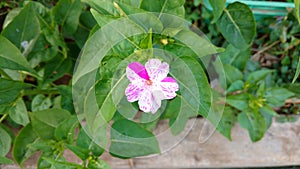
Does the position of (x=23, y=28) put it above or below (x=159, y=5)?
below

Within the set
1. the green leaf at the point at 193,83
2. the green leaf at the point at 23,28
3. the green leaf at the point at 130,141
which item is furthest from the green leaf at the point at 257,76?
the green leaf at the point at 23,28

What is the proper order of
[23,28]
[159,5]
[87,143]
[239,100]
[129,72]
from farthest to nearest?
[239,100], [23,28], [87,143], [159,5], [129,72]

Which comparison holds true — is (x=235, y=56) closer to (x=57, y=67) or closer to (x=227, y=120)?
(x=227, y=120)

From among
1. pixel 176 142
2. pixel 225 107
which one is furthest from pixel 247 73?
pixel 176 142

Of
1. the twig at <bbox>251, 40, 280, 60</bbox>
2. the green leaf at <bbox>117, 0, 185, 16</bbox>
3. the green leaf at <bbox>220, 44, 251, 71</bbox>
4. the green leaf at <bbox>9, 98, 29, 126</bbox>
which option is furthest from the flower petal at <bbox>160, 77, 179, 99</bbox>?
the twig at <bbox>251, 40, 280, 60</bbox>

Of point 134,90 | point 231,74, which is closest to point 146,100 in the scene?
point 134,90

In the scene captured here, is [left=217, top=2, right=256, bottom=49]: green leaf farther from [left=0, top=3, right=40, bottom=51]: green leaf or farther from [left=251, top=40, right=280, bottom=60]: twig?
[left=0, top=3, right=40, bottom=51]: green leaf

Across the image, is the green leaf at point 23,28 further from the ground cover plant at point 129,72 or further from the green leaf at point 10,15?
the green leaf at point 10,15
